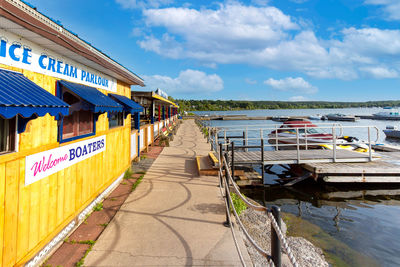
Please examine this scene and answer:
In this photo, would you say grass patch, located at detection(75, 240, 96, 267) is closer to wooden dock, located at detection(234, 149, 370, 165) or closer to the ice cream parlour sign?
the ice cream parlour sign

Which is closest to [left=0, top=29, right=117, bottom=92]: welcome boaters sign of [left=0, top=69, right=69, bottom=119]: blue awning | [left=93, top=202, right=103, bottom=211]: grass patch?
[left=0, top=69, right=69, bottom=119]: blue awning

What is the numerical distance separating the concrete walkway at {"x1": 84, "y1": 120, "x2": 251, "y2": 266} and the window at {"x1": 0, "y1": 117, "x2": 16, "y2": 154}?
195 centimetres

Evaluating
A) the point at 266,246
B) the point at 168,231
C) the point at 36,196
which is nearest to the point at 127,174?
the point at 168,231

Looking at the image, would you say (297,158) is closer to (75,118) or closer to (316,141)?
(316,141)

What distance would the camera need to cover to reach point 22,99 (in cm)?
259

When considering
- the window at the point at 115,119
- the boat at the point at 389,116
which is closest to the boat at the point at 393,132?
the window at the point at 115,119

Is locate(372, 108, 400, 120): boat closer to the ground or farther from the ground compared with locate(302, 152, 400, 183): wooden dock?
farther from the ground

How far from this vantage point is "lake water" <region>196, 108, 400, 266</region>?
5316 millimetres

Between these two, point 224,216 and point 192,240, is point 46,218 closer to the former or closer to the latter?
point 192,240

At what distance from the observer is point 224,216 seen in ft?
16.9

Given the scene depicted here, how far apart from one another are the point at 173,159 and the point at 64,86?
7252 millimetres

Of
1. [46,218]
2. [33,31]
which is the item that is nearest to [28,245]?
[46,218]

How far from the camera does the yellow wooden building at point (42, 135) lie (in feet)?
9.27

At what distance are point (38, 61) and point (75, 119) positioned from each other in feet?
4.65
